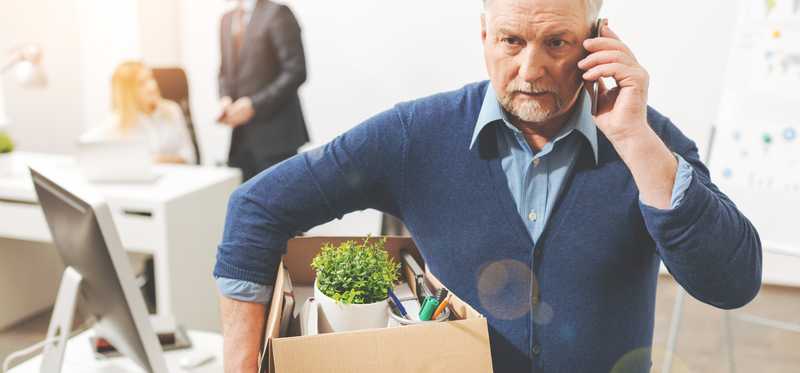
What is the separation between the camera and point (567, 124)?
109 centimetres

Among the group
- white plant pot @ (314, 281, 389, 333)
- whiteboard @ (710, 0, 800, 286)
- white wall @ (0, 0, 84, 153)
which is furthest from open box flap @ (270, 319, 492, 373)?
white wall @ (0, 0, 84, 153)

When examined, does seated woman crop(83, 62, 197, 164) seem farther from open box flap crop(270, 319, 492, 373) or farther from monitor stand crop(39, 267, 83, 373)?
open box flap crop(270, 319, 492, 373)

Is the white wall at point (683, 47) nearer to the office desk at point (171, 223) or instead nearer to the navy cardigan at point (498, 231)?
the office desk at point (171, 223)

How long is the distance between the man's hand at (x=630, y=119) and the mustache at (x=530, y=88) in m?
0.06

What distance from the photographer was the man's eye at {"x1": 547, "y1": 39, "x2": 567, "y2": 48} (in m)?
0.99

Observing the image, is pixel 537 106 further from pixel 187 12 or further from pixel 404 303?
pixel 187 12

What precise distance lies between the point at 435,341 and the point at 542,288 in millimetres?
362

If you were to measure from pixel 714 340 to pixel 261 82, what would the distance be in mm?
2621

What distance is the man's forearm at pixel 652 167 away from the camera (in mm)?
908

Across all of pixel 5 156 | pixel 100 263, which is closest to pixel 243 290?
pixel 100 263

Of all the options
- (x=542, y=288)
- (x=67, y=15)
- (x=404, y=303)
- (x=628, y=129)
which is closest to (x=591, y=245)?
(x=542, y=288)

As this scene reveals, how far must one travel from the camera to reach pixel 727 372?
2.77 meters

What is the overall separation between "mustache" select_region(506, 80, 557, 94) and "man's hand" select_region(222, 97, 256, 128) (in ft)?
8.72

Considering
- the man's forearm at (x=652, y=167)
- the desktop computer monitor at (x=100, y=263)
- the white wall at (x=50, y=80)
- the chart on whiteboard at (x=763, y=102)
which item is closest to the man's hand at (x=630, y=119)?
the man's forearm at (x=652, y=167)
